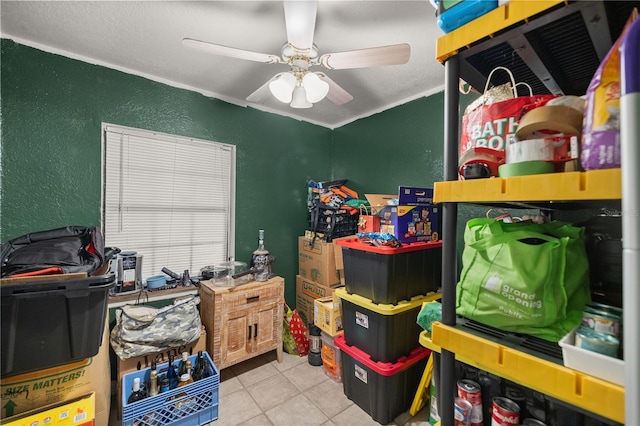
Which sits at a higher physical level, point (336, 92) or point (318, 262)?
point (336, 92)

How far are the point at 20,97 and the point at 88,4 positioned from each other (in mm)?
974

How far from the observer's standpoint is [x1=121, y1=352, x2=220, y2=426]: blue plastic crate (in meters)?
1.64

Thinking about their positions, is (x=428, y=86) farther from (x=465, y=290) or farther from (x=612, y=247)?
(x=465, y=290)

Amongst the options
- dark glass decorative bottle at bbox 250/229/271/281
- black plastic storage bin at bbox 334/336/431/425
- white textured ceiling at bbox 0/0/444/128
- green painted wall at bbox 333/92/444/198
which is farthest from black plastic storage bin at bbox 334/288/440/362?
white textured ceiling at bbox 0/0/444/128

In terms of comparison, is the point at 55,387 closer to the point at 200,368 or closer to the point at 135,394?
the point at 135,394

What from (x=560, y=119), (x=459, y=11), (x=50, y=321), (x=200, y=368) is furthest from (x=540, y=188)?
(x=200, y=368)

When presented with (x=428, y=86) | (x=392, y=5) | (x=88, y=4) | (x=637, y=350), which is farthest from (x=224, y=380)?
(x=428, y=86)

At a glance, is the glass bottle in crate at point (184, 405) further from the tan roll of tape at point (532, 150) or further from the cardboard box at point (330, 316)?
the tan roll of tape at point (532, 150)

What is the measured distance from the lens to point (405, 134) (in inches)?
114

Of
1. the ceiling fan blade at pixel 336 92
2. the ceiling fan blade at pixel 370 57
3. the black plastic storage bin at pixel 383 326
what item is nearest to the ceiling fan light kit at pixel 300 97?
the ceiling fan blade at pixel 336 92

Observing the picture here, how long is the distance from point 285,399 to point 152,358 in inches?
42.9

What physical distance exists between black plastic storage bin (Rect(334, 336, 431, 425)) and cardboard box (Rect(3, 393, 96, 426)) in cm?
161

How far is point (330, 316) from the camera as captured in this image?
Result: 2352mm

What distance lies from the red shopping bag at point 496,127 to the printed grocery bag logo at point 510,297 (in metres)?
0.30
